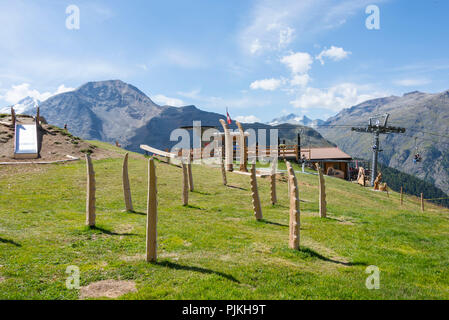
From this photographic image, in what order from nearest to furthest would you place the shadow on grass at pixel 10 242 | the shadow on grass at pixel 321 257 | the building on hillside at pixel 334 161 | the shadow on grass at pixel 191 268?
1. the shadow on grass at pixel 191 268
2. the shadow on grass at pixel 321 257
3. the shadow on grass at pixel 10 242
4. the building on hillside at pixel 334 161

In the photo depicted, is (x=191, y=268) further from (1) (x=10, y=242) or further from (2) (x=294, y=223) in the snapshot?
(1) (x=10, y=242)

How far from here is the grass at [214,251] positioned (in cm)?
627

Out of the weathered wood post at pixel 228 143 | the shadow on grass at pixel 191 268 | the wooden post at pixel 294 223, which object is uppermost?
the weathered wood post at pixel 228 143

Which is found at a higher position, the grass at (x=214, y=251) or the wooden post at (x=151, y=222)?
the wooden post at (x=151, y=222)

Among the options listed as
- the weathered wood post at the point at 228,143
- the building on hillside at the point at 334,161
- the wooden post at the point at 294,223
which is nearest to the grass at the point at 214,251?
the wooden post at the point at 294,223

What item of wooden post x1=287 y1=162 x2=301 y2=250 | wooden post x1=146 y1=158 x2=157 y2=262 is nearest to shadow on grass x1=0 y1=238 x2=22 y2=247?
wooden post x1=146 y1=158 x2=157 y2=262

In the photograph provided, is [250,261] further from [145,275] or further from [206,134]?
[206,134]

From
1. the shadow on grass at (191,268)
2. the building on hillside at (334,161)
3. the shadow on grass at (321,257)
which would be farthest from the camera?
the building on hillside at (334,161)

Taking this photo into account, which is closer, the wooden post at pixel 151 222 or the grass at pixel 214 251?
the grass at pixel 214 251

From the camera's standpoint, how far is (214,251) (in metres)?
8.71

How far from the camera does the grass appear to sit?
20.6 feet

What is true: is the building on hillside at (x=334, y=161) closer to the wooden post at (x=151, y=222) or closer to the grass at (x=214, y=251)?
the grass at (x=214, y=251)
